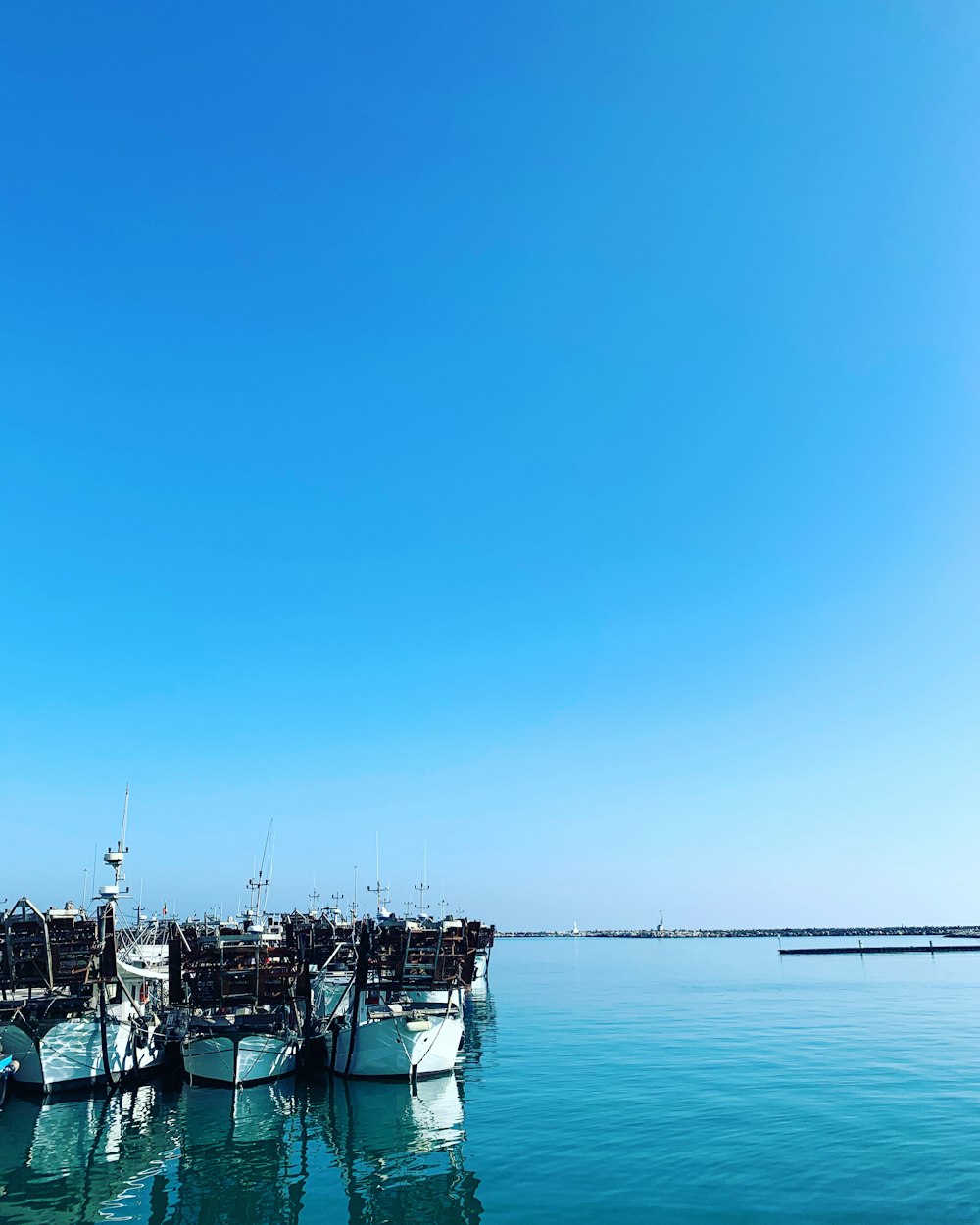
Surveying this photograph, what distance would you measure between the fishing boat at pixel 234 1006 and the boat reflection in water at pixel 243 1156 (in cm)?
145

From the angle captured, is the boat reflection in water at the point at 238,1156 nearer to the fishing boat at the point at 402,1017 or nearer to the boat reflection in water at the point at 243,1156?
the boat reflection in water at the point at 243,1156

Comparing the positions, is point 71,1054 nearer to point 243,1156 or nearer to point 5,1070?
point 5,1070

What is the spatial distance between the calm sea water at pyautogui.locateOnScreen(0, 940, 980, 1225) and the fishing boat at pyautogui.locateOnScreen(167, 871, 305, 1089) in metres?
1.62

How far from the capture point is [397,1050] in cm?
5353

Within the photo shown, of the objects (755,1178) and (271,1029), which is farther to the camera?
(271,1029)

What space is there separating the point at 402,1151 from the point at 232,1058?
17.1m

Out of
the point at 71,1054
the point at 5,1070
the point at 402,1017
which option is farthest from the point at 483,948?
the point at 5,1070

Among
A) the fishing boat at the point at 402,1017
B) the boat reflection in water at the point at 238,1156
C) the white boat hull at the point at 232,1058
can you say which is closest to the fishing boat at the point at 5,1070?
the white boat hull at the point at 232,1058

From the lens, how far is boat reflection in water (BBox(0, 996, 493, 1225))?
105 feet

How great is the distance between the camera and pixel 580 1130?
4144 cm

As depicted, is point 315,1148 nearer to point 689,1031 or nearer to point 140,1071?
point 140,1071

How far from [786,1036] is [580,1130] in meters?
41.0

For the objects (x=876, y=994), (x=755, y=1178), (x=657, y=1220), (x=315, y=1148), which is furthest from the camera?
(x=876, y=994)

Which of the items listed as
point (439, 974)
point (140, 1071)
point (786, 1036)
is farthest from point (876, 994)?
point (140, 1071)
